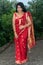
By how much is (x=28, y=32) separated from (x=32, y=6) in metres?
5.69

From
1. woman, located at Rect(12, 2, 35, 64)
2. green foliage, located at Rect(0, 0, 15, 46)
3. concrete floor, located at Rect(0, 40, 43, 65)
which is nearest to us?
woman, located at Rect(12, 2, 35, 64)

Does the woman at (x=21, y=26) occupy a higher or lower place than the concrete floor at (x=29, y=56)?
higher

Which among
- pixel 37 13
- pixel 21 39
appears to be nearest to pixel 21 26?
pixel 21 39

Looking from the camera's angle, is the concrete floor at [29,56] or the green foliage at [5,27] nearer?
the concrete floor at [29,56]

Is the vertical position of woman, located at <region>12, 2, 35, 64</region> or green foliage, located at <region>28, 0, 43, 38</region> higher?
woman, located at <region>12, 2, 35, 64</region>

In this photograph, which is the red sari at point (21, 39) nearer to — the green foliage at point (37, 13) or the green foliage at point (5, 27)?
the green foliage at point (5, 27)

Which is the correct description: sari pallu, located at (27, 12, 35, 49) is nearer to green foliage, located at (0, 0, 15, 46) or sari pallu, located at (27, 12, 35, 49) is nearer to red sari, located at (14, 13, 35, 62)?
red sari, located at (14, 13, 35, 62)

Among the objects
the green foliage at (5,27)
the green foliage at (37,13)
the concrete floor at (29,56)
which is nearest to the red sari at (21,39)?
the concrete floor at (29,56)

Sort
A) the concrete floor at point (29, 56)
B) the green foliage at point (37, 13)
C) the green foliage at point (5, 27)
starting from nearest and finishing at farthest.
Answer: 1. the concrete floor at point (29, 56)
2. the green foliage at point (5, 27)
3. the green foliage at point (37, 13)

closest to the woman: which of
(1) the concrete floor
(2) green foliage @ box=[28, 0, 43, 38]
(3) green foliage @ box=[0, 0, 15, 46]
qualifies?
(1) the concrete floor

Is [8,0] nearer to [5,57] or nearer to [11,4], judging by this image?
[11,4]

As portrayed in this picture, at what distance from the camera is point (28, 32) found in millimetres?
6797

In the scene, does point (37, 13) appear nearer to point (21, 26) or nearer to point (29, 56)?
point (29, 56)

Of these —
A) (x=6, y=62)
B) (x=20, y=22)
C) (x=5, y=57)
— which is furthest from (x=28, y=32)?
(x=5, y=57)
